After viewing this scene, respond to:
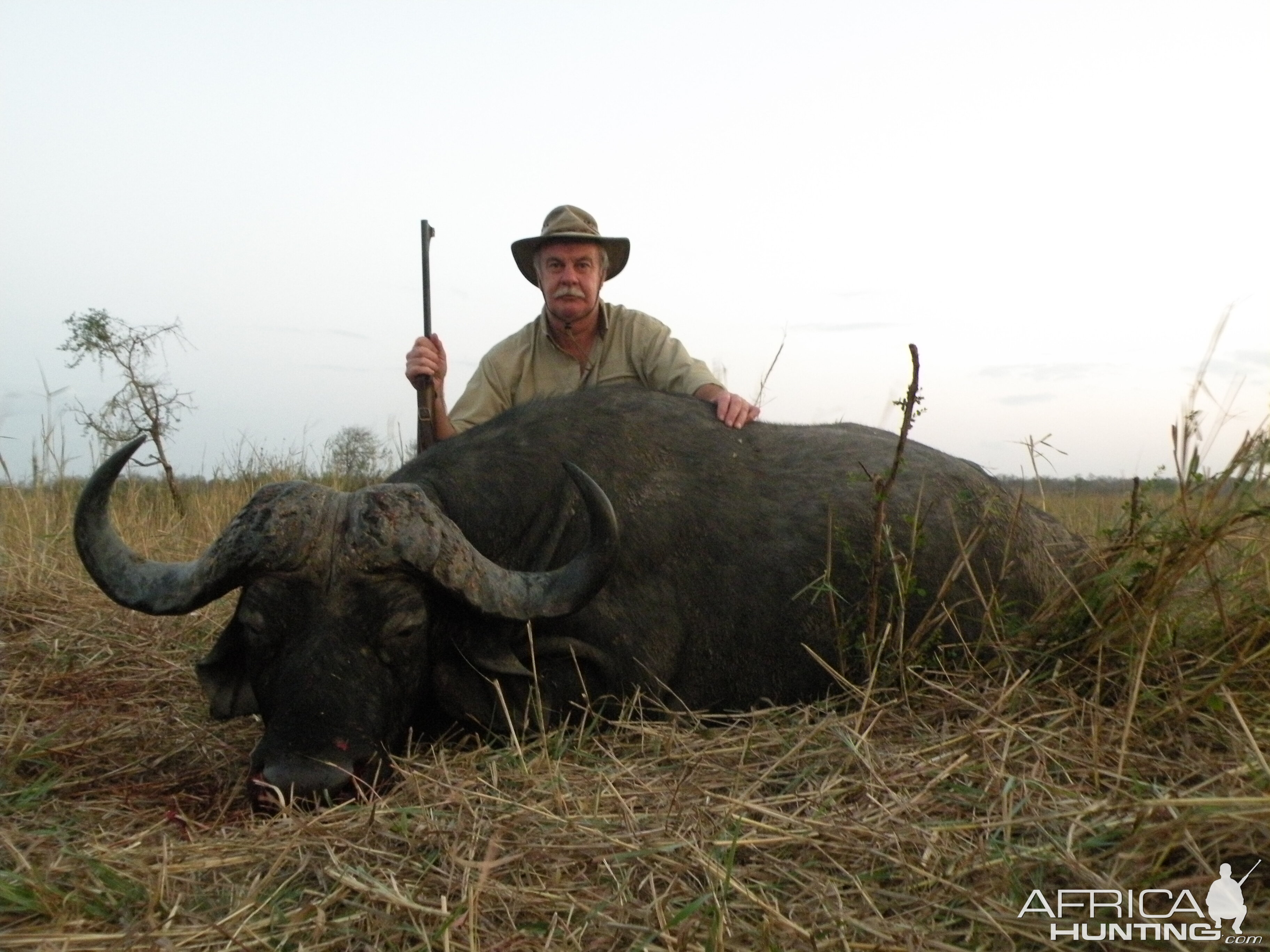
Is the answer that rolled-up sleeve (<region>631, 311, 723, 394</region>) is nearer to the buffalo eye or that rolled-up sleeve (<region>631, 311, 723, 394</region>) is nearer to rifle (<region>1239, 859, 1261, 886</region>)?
the buffalo eye

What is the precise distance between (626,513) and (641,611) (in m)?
0.38

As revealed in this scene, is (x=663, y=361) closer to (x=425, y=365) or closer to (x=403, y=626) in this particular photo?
(x=425, y=365)

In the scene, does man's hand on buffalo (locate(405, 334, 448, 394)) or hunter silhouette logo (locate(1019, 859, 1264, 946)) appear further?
man's hand on buffalo (locate(405, 334, 448, 394))

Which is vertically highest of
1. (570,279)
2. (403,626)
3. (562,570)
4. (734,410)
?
(570,279)

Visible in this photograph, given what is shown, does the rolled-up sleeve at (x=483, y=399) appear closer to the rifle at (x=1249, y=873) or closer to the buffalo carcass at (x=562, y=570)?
the buffalo carcass at (x=562, y=570)

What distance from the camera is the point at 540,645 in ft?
12.5

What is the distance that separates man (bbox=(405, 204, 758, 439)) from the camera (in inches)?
242

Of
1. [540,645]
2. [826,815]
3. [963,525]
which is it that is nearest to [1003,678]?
[963,525]

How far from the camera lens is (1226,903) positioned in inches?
79.5

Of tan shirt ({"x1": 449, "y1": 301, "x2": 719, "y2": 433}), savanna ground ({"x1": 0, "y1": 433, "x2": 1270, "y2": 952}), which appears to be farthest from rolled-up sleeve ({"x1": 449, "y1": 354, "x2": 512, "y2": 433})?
savanna ground ({"x1": 0, "y1": 433, "x2": 1270, "y2": 952})

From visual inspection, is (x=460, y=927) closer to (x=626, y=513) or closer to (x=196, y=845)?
(x=196, y=845)

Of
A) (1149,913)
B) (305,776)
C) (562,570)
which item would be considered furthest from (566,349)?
(1149,913)

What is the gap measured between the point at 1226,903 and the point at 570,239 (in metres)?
4.92

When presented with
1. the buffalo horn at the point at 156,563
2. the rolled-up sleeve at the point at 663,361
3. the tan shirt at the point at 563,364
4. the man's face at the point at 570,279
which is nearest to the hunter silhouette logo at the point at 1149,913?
the buffalo horn at the point at 156,563
